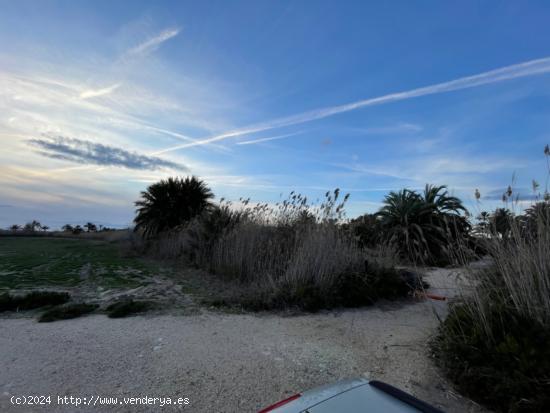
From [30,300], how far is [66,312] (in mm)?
899

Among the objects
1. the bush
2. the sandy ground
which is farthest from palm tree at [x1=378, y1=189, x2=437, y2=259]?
the bush

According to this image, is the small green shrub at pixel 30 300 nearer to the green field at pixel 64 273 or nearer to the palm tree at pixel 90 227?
the green field at pixel 64 273

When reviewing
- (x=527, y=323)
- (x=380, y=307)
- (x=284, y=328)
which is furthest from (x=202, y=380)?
(x=380, y=307)

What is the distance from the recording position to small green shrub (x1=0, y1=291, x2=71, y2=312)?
168 inches

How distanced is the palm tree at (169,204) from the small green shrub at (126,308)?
827 cm

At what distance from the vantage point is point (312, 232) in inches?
231

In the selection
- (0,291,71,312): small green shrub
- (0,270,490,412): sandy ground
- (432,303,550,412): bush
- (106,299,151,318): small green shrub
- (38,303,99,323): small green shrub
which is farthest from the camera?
(0,291,71,312): small green shrub

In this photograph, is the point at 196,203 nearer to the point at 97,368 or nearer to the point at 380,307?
the point at 380,307

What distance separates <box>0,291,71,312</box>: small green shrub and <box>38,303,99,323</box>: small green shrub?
0.47m

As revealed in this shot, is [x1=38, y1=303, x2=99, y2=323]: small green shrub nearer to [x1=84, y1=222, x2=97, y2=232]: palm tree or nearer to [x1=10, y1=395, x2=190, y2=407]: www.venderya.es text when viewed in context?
[x1=10, y1=395, x2=190, y2=407]: www.venderya.es text

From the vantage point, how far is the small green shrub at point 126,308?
404 cm

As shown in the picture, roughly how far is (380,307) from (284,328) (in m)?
1.86

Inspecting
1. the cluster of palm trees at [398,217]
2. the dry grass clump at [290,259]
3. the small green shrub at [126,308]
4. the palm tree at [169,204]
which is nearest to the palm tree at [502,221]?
the cluster of palm trees at [398,217]

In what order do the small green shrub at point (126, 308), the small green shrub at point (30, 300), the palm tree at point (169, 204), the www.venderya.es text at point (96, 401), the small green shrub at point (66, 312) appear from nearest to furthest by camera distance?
the www.venderya.es text at point (96, 401) < the small green shrub at point (66, 312) < the small green shrub at point (126, 308) < the small green shrub at point (30, 300) < the palm tree at point (169, 204)
